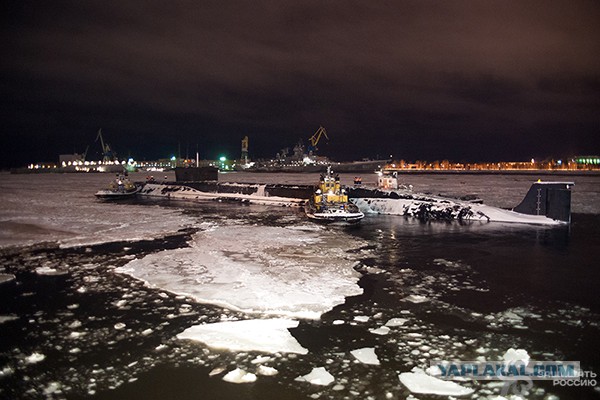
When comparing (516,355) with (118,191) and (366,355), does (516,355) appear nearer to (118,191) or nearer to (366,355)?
(366,355)

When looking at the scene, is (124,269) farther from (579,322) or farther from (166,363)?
(579,322)

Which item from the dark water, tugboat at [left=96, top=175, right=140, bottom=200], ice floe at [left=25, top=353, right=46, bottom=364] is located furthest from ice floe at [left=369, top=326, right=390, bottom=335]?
tugboat at [left=96, top=175, right=140, bottom=200]

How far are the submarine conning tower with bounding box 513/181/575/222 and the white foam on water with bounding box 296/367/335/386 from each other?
2266 centimetres

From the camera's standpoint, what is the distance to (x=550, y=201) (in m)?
24.4

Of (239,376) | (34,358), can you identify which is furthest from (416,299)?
(34,358)

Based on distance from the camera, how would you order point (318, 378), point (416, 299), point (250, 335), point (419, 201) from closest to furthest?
1. point (318, 378)
2. point (250, 335)
3. point (416, 299)
4. point (419, 201)

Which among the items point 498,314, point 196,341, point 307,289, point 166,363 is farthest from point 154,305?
point 498,314

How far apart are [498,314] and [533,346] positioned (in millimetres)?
1539

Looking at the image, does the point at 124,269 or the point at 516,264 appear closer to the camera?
the point at 124,269

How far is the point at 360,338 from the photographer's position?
7.19 meters

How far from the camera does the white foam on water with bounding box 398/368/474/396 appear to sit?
5.50m

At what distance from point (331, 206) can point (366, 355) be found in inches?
719

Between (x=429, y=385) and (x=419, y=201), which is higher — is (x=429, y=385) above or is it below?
below

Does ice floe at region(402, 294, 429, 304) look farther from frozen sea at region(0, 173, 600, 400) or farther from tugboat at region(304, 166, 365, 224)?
tugboat at region(304, 166, 365, 224)
